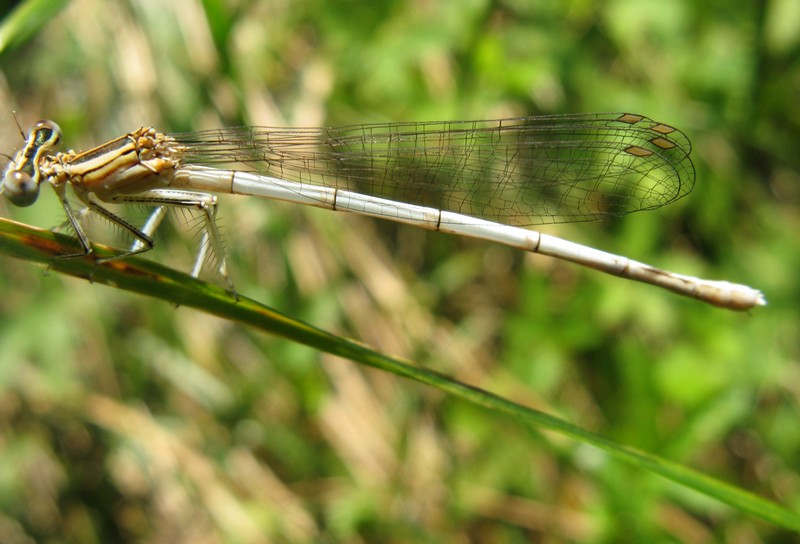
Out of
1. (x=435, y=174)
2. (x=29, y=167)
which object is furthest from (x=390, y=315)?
(x=29, y=167)

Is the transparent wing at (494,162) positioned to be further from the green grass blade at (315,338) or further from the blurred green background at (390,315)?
the green grass blade at (315,338)

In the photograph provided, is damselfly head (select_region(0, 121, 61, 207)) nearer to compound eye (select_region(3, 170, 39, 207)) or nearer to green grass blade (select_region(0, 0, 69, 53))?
compound eye (select_region(3, 170, 39, 207))

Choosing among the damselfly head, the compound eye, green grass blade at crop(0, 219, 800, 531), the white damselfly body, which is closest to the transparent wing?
the white damselfly body

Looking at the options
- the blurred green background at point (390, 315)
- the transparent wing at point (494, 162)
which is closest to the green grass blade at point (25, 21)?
the transparent wing at point (494, 162)

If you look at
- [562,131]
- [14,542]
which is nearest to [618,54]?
[562,131]

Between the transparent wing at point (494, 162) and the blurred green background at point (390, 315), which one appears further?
the blurred green background at point (390, 315)

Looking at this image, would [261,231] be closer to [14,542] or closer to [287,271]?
[287,271]
